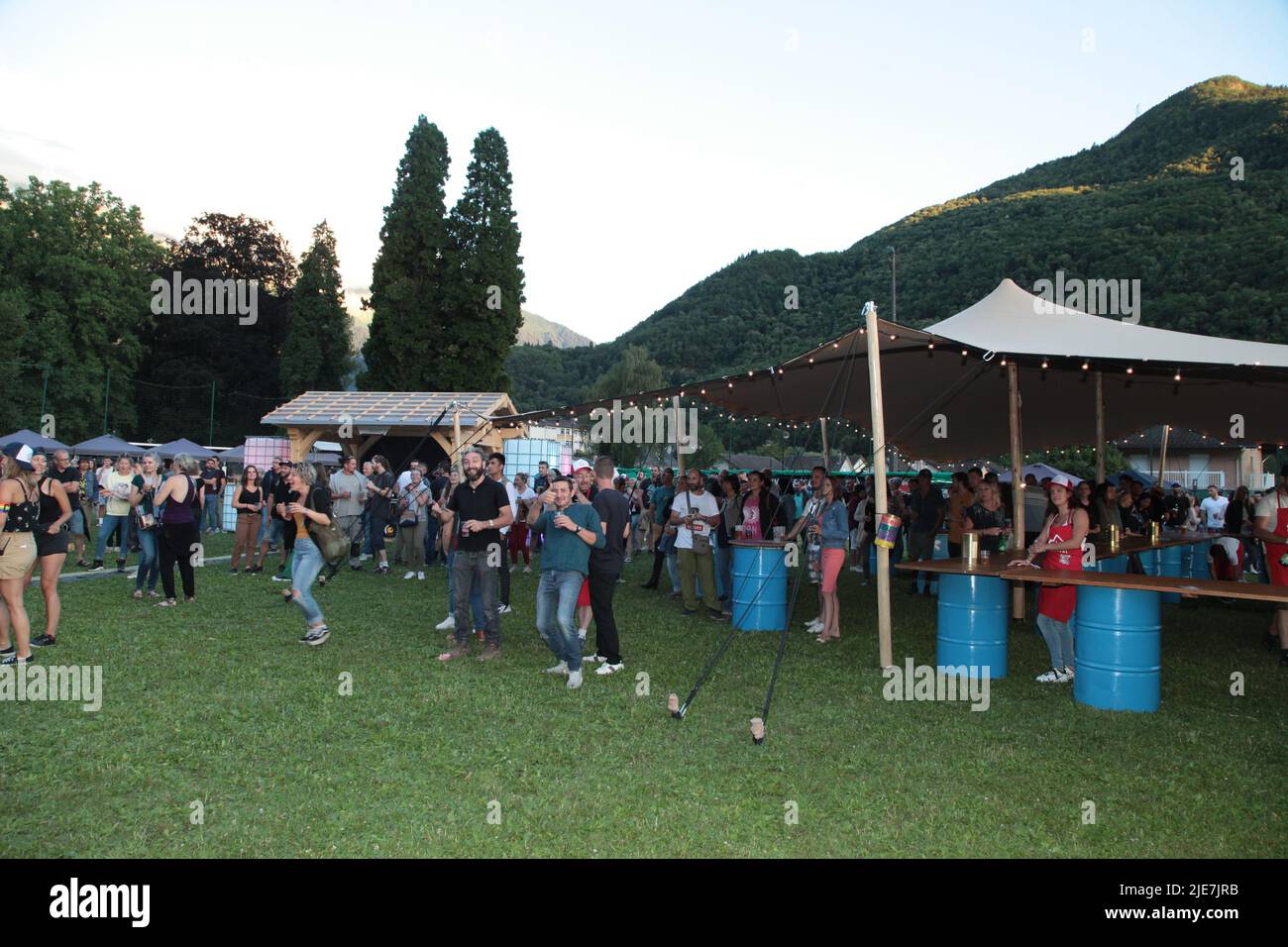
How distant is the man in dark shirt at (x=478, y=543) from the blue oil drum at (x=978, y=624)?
3.97m

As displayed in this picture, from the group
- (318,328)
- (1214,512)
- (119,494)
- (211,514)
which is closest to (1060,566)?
(119,494)

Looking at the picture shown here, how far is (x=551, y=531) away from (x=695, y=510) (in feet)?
12.4

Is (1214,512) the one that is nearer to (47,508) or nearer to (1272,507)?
(1272,507)

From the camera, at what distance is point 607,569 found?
23.3ft

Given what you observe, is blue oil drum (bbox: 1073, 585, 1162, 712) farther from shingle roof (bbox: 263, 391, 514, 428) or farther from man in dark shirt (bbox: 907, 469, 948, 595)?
shingle roof (bbox: 263, 391, 514, 428)

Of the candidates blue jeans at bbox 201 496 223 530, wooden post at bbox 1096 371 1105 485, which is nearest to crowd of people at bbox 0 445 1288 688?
wooden post at bbox 1096 371 1105 485

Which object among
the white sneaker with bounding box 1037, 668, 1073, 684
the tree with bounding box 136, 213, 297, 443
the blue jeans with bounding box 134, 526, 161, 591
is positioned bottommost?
the white sneaker with bounding box 1037, 668, 1073, 684

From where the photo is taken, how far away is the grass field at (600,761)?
3828mm

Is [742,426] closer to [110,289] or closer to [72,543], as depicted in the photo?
[110,289]

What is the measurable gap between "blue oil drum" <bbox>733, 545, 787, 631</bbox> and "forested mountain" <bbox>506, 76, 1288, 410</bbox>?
19.3 meters

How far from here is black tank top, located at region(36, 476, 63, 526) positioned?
6.92 metres

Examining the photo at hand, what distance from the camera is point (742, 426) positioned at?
252 feet

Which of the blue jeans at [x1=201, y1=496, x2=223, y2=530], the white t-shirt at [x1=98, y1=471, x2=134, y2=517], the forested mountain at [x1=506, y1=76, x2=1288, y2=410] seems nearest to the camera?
the white t-shirt at [x1=98, y1=471, x2=134, y2=517]
